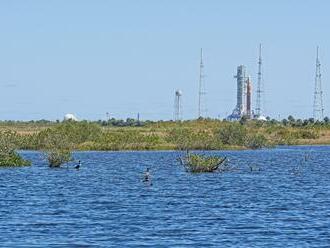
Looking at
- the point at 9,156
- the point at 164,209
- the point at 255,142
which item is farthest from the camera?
the point at 255,142

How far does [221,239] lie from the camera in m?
37.0

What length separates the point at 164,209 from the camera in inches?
1905

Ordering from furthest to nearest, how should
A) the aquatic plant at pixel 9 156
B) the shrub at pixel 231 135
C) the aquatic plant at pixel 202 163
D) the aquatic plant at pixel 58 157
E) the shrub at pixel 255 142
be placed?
the shrub at pixel 255 142 → the shrub at pixel 231 135 → the aquatic plant at pixel 58 157 → the aquatic plant at pixel 9 156 → the aquatic plant at pixel 202 163

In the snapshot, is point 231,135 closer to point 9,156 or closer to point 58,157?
point 58,157

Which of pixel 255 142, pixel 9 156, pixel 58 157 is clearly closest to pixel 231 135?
pixel 255 142

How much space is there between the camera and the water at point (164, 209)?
122ft

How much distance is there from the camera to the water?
37188mm

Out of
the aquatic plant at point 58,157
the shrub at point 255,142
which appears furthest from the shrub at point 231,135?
the aquatic plant at point 58,157

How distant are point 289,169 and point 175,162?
15.5 m

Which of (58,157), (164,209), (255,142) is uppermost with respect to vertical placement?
(255,142)

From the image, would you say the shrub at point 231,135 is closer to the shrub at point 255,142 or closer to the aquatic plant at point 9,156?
the shrub at point 255,142

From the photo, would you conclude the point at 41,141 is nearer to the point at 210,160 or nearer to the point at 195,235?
the point at 210,160

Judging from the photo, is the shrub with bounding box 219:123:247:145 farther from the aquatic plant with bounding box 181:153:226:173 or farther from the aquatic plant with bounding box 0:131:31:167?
the aquatic plant with bounding box 181:153:226:173

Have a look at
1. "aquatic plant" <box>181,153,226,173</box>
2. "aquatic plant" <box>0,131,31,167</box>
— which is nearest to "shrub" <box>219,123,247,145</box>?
"aquatic plant" <box>0,131,31,167</box>
